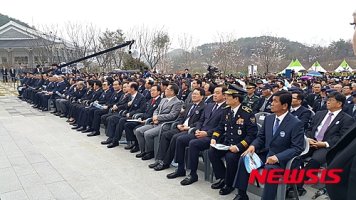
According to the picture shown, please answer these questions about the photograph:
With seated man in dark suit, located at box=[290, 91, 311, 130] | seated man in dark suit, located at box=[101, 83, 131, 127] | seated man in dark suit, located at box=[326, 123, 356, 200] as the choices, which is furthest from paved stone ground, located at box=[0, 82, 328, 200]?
seated man in dark suit, located at box=[326, 123, 356, 200]

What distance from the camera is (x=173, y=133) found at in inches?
206

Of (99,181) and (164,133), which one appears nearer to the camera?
(99,181)

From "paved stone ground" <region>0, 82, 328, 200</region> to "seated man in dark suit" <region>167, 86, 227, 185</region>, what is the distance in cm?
15

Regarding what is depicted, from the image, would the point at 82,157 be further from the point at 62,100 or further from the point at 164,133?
the point at 62,100

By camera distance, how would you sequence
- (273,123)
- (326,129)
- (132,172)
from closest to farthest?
(273,123) < (326,129) < (132,172)

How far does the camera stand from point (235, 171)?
3.96 metres

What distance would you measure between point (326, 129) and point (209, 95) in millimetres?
2537

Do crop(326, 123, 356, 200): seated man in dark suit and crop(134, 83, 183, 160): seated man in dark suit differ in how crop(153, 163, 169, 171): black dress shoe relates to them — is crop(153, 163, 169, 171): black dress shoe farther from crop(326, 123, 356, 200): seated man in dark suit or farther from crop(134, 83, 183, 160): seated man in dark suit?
crop(326, 123, 356, 200): seated man in dark suit

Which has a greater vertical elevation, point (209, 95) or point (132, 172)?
point (209, 95)

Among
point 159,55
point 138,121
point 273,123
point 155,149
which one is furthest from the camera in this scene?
point 159,55

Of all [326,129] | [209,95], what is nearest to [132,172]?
[209,95]

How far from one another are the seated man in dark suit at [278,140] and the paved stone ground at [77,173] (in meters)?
0.49

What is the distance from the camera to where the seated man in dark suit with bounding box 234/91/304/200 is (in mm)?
3490

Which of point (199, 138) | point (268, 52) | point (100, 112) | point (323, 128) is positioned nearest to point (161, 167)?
point (199, 138)
